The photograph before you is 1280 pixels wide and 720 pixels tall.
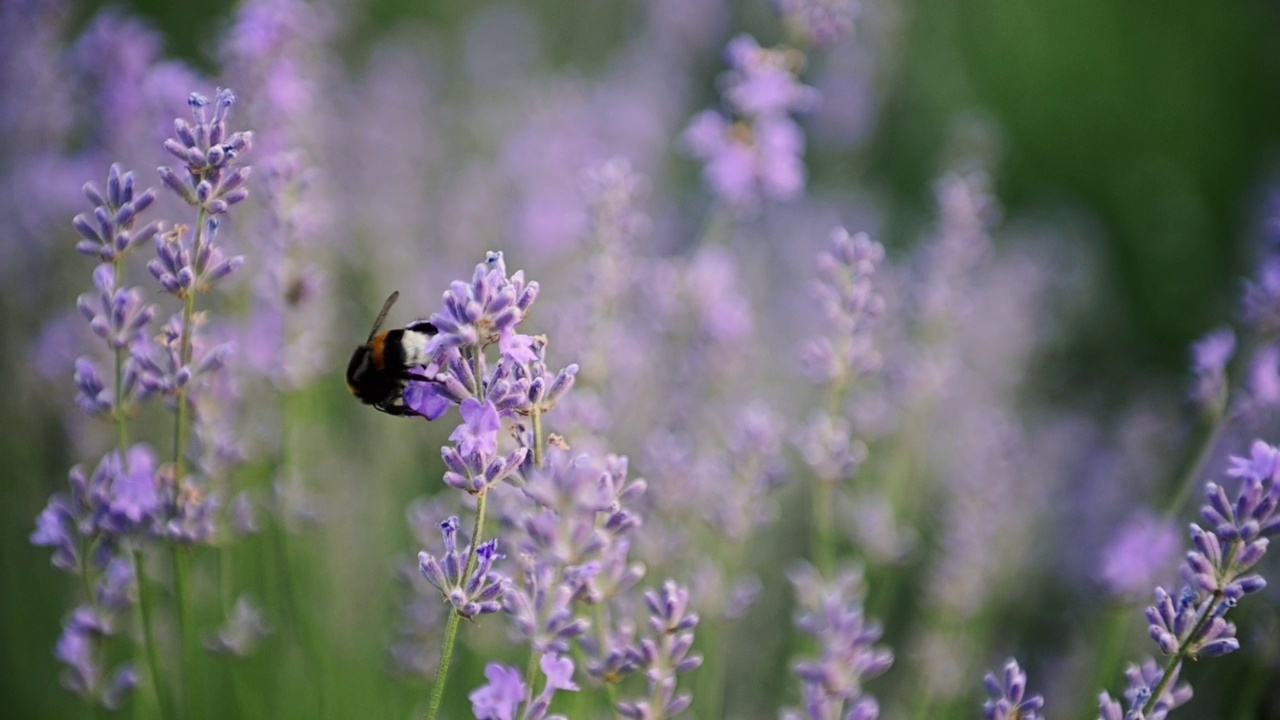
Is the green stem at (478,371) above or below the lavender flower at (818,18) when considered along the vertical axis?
below

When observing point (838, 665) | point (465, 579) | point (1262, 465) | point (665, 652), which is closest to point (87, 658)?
point (465, 579)

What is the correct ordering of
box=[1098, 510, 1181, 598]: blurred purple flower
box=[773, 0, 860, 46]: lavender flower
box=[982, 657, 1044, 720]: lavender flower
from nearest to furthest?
box=[982, 657, 1044, 720]: lavender flower < box=[1098, 510, 1181, 598]: blurred purple flower < box=[773, 0, 860, 46]: lavender flower

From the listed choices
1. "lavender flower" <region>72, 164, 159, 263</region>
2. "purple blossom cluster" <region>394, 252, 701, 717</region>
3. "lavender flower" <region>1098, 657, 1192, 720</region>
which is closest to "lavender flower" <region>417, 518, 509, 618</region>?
"purple blossom cluster" <region>394, 252, 701, 717</region>

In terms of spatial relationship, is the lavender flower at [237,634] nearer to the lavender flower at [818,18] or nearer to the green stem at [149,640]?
the green stem at [149,640]

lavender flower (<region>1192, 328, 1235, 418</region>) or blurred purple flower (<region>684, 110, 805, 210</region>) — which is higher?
blurred purple flower (<region>684, 110, 805, 210</region>)

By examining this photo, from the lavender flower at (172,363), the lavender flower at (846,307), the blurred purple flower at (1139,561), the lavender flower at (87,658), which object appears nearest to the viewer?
the lavender flower at (172,363)

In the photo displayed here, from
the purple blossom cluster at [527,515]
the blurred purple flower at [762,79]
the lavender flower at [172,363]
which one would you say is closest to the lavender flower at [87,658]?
the lavender flower at [172,363]

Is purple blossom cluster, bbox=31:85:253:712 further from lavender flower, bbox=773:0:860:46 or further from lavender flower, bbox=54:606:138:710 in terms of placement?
lavender flower, bbox=773:0:860:46

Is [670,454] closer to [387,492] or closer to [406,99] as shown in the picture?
[387,492]

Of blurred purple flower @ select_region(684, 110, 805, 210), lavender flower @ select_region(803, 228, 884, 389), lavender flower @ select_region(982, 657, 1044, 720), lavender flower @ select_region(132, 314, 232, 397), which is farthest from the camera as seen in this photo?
blurred purple flower @ select_region(684, 110, 805, 210)
